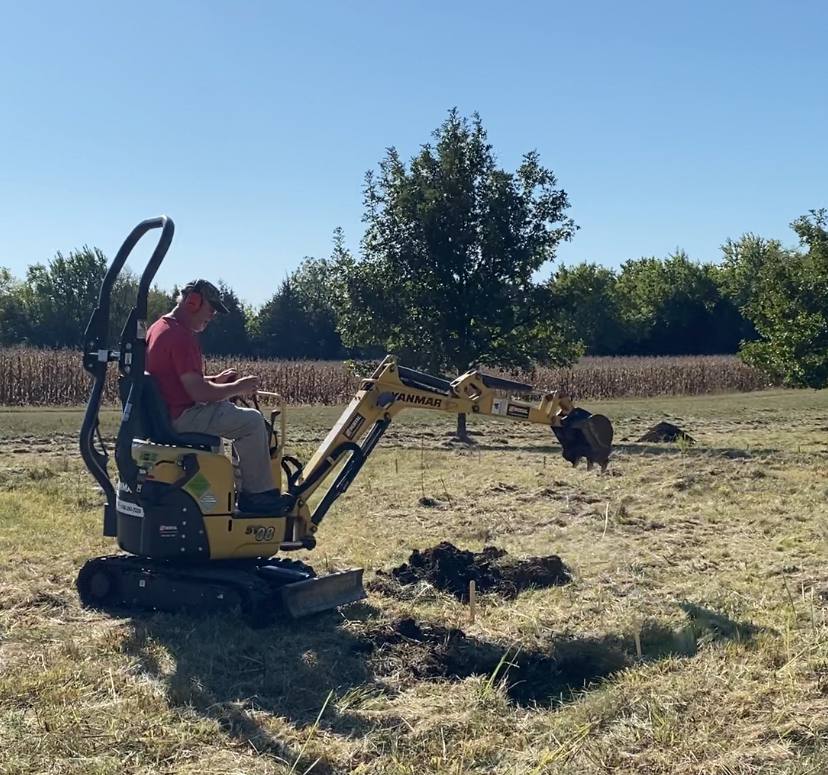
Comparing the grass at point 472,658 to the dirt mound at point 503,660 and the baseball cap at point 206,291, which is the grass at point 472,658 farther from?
the baseball cap at point 206,291

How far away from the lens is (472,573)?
9039mm

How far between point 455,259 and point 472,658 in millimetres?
15203

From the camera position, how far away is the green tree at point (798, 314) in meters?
20.9

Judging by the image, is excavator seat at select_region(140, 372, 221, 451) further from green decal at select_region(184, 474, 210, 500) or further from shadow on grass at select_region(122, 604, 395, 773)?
shadow on grass at select_region(122, 604, 395, 773)

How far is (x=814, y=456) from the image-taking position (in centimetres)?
1712

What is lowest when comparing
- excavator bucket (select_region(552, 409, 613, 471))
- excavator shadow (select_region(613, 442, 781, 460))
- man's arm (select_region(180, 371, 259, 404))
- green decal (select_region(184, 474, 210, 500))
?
excavator shadow (select_region(613, 442, 781, 460))

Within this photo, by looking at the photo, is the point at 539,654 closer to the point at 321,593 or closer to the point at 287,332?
the point at 321,593

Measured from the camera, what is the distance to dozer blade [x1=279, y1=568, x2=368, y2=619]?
763cm

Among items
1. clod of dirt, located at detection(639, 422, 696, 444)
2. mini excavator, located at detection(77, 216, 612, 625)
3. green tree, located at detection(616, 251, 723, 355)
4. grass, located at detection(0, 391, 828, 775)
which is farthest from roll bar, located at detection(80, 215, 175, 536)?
green tree, located at detection(616, 251, 723, 355)

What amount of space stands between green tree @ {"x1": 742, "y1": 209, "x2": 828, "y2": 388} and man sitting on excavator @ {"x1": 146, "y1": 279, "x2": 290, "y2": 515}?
52.1ft

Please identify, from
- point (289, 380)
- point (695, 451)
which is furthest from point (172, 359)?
point (289, 380)

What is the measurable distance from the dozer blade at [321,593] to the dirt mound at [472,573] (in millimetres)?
674

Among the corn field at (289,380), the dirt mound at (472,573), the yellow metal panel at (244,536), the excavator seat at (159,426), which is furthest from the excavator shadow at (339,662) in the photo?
the corn field at (289,380)

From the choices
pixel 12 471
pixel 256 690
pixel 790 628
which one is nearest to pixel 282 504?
pixel 256 690
